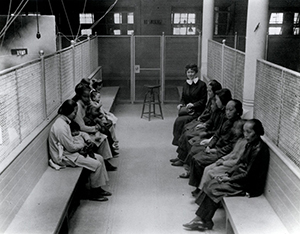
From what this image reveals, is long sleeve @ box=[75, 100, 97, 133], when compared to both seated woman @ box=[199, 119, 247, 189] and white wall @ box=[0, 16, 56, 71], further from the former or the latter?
white wall @ box=[0, 16, 56, 71]

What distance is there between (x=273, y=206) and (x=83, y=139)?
292cm

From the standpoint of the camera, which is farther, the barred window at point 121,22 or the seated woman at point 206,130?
the barred window at point 121,22

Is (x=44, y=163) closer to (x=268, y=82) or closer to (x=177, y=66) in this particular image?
(x=268, y=82)

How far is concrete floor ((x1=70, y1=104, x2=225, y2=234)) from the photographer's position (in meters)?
5.20

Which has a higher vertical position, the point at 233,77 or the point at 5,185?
the point at 233,77

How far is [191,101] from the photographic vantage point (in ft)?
27.2

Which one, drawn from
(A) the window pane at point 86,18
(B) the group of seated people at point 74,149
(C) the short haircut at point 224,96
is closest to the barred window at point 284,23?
(A) the window pane at point 86,18

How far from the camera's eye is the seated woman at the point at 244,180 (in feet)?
15.9

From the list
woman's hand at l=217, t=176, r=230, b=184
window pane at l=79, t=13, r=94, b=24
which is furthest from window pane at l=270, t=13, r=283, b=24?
woman's hand at l=217, t=176, r=230, b=184

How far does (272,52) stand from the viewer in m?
15.6

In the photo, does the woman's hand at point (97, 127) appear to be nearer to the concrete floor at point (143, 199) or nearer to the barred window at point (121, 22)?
the concrete floor at point (143, 199)

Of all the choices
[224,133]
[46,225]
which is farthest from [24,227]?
[224,133]

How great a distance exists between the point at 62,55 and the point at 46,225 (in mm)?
4167

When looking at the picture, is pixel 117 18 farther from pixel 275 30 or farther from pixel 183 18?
pixel 275 30
